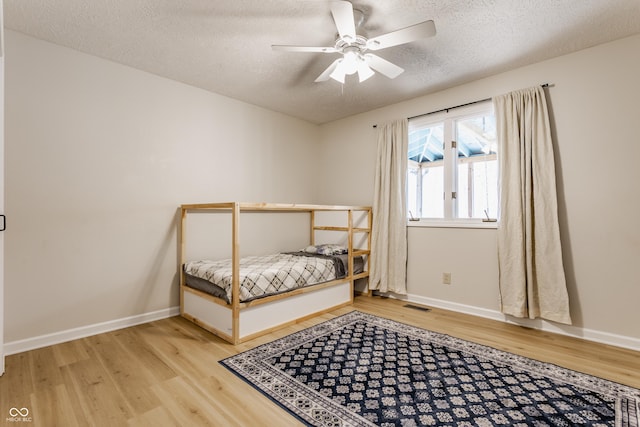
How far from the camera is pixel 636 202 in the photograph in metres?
2.24

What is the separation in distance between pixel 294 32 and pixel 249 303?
2088mm

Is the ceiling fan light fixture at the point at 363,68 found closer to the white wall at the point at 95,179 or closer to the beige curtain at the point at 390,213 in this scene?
the beige curtain at the point at 390,213

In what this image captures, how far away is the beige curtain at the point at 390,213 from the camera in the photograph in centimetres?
345

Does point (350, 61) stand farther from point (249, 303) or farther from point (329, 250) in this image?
point (329, 250)

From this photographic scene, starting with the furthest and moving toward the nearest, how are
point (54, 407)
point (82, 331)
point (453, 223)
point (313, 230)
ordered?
point (313, 230)
point (453, 223)
point (82, 331)
point (54, 407)

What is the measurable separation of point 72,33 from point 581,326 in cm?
458

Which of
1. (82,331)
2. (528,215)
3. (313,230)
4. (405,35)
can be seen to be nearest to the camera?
(405,35)

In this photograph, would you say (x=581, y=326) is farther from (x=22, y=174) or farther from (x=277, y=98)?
(x=22, y=174)

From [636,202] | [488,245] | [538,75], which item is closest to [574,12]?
[538,75]

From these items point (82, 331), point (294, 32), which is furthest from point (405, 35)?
point (82, 331)

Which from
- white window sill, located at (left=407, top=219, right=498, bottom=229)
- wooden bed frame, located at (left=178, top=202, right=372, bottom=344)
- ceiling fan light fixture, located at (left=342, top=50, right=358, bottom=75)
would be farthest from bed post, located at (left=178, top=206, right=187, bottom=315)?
white window sill, located at (left=407, top=219, right=498, bottom=229)

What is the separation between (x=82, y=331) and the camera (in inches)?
96.3

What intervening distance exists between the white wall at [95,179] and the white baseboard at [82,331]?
38mm

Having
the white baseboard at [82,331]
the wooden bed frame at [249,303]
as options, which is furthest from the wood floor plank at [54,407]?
the wooden bed frame at [249,303]
